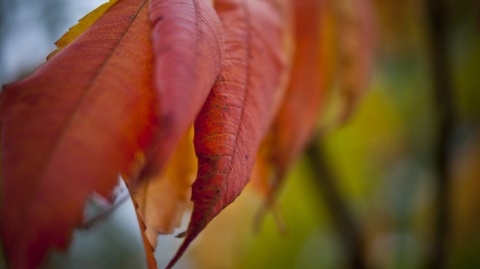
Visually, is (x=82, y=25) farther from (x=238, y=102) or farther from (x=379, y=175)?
(x=379, y=175)

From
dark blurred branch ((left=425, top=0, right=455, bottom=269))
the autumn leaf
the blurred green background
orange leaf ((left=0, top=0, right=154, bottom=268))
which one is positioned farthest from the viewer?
the blurred green background

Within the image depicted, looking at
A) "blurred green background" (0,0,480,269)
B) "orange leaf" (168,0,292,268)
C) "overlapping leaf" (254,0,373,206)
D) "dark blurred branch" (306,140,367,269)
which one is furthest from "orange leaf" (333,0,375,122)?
"blurred green background" (0,0,480,269)

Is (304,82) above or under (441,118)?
above

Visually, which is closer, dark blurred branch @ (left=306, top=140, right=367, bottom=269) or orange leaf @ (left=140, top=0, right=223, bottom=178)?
orange leaf @ (left=140, top=0, right=223, bottom=178)

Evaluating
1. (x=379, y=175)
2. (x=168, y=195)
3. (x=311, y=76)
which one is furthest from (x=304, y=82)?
(x=379, y=175)

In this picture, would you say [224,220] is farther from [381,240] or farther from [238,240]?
[381,240]

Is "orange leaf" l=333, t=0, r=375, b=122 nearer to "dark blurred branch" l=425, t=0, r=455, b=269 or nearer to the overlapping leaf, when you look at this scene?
the overlapping leaf

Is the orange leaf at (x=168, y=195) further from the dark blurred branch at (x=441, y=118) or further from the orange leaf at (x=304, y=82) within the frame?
the dark blurred branch at (x=441, y=118)
